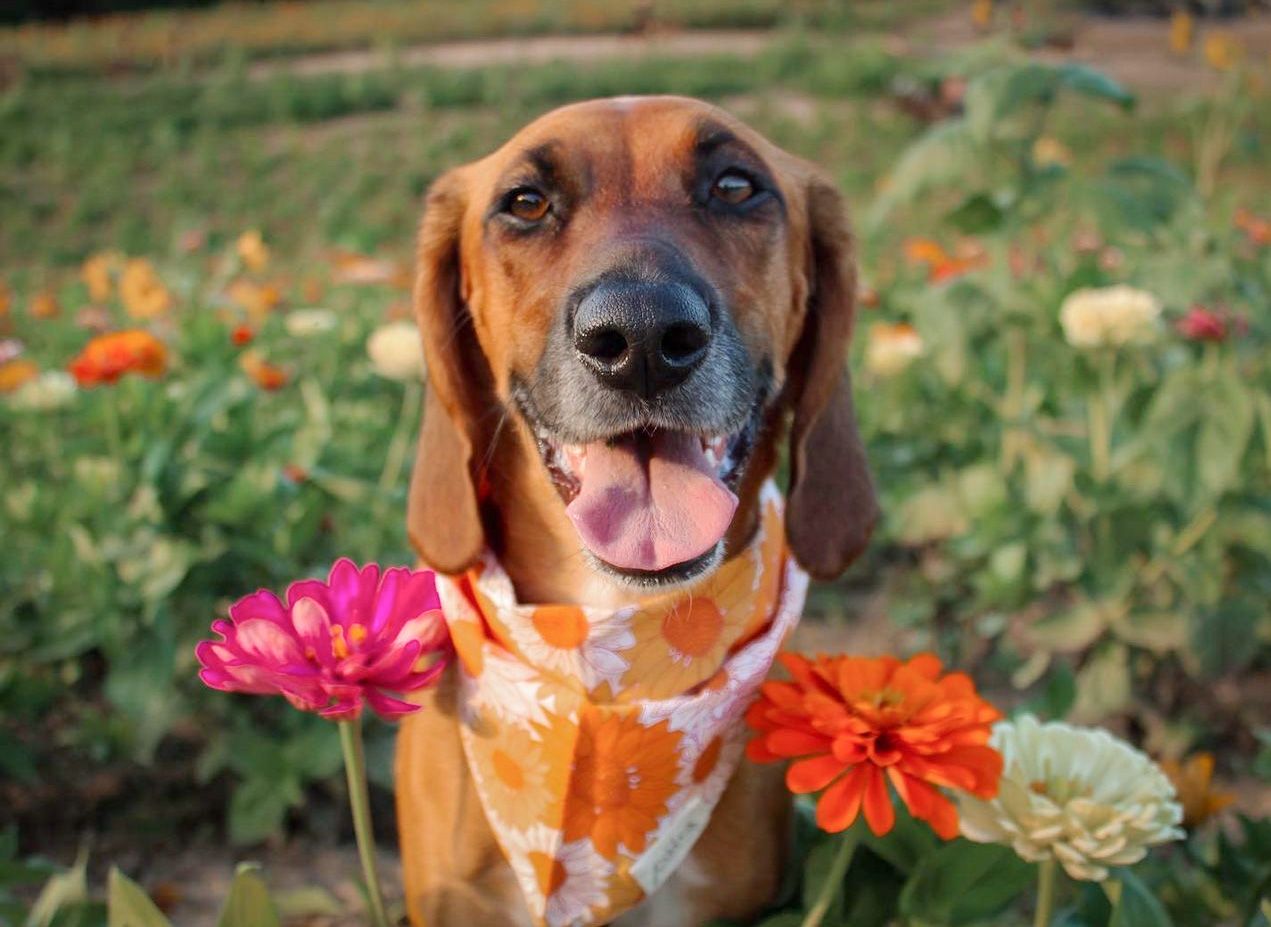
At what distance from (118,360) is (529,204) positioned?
1.44 meters

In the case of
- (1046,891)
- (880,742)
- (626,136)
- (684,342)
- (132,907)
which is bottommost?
(1046,891)

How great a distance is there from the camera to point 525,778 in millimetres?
2141

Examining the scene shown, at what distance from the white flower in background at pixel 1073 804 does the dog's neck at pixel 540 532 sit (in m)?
0.72

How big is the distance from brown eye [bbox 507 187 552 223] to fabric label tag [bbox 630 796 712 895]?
1261 millimetres

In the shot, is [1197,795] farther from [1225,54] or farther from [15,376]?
[15,376]

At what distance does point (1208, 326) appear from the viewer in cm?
336

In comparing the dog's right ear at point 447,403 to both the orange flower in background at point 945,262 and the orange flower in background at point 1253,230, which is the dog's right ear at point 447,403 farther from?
the orange flower in background at point 1253,230

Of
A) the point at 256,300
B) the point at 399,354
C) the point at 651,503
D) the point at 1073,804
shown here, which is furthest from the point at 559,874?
the point at 256,300

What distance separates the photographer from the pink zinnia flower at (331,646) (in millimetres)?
1518

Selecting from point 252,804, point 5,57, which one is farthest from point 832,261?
point 5,57

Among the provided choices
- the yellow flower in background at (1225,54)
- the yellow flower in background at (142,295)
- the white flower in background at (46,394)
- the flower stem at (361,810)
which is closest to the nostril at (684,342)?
the flower stem at (361,810)

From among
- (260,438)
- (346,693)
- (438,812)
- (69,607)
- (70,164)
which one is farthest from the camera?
(70,164)

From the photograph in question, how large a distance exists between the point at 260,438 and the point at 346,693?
2.00 m

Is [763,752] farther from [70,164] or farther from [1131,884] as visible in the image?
[70,164]
